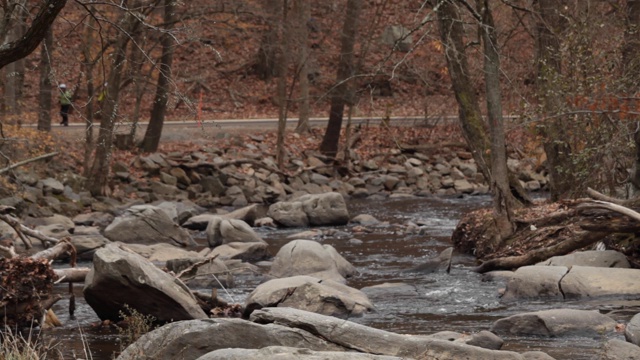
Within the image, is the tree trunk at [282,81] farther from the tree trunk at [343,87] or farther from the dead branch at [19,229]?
the dead branch at [19,229]

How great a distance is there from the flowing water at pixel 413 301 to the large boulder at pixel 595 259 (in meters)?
0.97

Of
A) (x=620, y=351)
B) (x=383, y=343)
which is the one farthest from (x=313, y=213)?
(x=383, y=343)

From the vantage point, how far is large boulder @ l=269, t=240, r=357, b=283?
1483cm

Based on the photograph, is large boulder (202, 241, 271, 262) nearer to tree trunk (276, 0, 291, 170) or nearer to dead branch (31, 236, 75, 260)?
dead branch (31, 236, 75, 260)

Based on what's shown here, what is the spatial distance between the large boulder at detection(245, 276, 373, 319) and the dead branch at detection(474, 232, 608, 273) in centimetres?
369

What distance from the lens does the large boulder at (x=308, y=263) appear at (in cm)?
1483

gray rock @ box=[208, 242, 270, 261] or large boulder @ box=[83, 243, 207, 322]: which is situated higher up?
large boulder @ box=[83, 243, 207, 322]

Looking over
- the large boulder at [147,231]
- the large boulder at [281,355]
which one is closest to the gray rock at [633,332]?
the large boulder at [281,355]

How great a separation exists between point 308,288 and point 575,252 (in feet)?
14.9

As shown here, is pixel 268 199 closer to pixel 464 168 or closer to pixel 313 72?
pixel 464 168

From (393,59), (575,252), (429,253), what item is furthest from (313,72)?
(575,252)

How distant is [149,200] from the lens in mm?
26469

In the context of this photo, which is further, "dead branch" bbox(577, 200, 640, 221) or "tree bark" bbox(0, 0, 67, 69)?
"dead branch" bbox(577, 200, 640, 221)

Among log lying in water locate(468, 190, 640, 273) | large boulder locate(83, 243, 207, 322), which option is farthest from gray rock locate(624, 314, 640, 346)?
large boulder locate(83, 243, 207, 322)
